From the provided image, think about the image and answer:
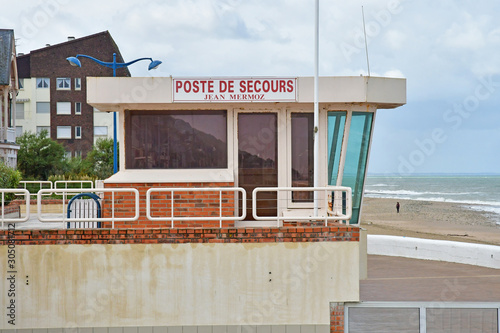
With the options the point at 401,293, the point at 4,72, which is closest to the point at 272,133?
the point at 401,293

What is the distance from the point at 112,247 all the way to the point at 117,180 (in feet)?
5.24

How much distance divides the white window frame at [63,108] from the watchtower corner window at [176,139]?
60.5 m

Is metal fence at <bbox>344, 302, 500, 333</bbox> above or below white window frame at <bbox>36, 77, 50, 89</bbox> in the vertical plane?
below

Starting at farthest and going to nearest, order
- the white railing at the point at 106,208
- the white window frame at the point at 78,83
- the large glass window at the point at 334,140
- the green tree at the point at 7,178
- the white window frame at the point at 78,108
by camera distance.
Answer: the white window frame at the point at 78,108 < the white window frame at the point at 78,83 < the green tree at the point at 7,178 < the large glass window at the point at 334,140 < the white railing at the point at 106,208

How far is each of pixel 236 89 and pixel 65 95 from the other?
6163 centimetres

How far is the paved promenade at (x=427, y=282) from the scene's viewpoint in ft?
47.3

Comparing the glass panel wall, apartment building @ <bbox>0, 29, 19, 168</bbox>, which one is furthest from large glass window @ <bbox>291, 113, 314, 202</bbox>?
apartment building @ <bbox>0, 29, 19, 168</bbox>

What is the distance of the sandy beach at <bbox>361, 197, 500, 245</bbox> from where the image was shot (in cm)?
4491

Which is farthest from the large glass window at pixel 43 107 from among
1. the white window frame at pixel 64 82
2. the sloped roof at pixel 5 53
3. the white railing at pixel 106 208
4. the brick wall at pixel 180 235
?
the brick wall at pixel 180 235

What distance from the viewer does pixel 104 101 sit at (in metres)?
12.7

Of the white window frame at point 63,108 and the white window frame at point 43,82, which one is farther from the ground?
the white window frame at point 43,82

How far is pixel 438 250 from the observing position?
2014 cm

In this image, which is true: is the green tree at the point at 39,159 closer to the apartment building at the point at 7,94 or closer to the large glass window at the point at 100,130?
the apartment building at the point at 7,94

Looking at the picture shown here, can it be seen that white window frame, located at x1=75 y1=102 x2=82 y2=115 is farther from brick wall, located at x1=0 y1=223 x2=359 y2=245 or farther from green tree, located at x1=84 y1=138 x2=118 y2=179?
brick wall, located at x1=0 y1=223 x2=359 y2=245
